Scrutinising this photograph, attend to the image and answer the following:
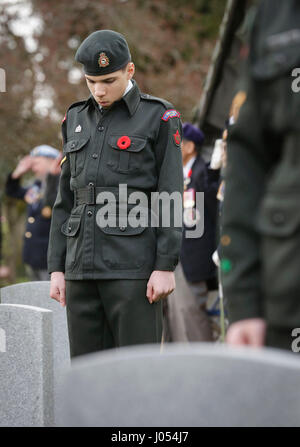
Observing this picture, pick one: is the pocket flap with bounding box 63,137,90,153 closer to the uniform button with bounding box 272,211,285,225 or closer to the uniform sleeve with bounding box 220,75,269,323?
the uniform sleeve with bounding box 220,75,269,323

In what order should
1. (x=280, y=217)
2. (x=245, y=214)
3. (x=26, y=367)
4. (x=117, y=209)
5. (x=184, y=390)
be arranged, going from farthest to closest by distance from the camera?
(x=26, y=367), (x=117, y=209), (x=245, y=214), (x=280, y=217), (x=184, y=390)

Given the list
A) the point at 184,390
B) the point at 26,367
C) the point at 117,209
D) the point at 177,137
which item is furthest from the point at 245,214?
the point at 26,367

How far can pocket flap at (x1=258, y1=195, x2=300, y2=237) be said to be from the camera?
1631mm

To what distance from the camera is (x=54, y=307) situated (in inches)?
158

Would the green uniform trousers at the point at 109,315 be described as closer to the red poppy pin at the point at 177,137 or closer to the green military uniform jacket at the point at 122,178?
the green military uniform jacket at the point at 122,178

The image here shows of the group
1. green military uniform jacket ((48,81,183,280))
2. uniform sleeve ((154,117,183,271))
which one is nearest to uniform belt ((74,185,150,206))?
green military uniform jacket ((48,81,183,280))

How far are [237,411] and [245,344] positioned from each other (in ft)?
1.08

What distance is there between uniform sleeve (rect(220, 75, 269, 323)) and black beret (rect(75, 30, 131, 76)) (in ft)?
4.11

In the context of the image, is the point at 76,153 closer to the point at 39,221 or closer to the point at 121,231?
the point at 121,231

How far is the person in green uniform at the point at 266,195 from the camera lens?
1.65 meters

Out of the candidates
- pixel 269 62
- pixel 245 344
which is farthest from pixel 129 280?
pixel 269 62

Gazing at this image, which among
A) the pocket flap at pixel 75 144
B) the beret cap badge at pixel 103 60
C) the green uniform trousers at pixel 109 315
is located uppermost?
the beret cap badge at pixel 103 60

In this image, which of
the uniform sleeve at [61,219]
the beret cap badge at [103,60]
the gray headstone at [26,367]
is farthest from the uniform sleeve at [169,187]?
the gray headstone at [26,367]

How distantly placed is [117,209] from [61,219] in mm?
384
